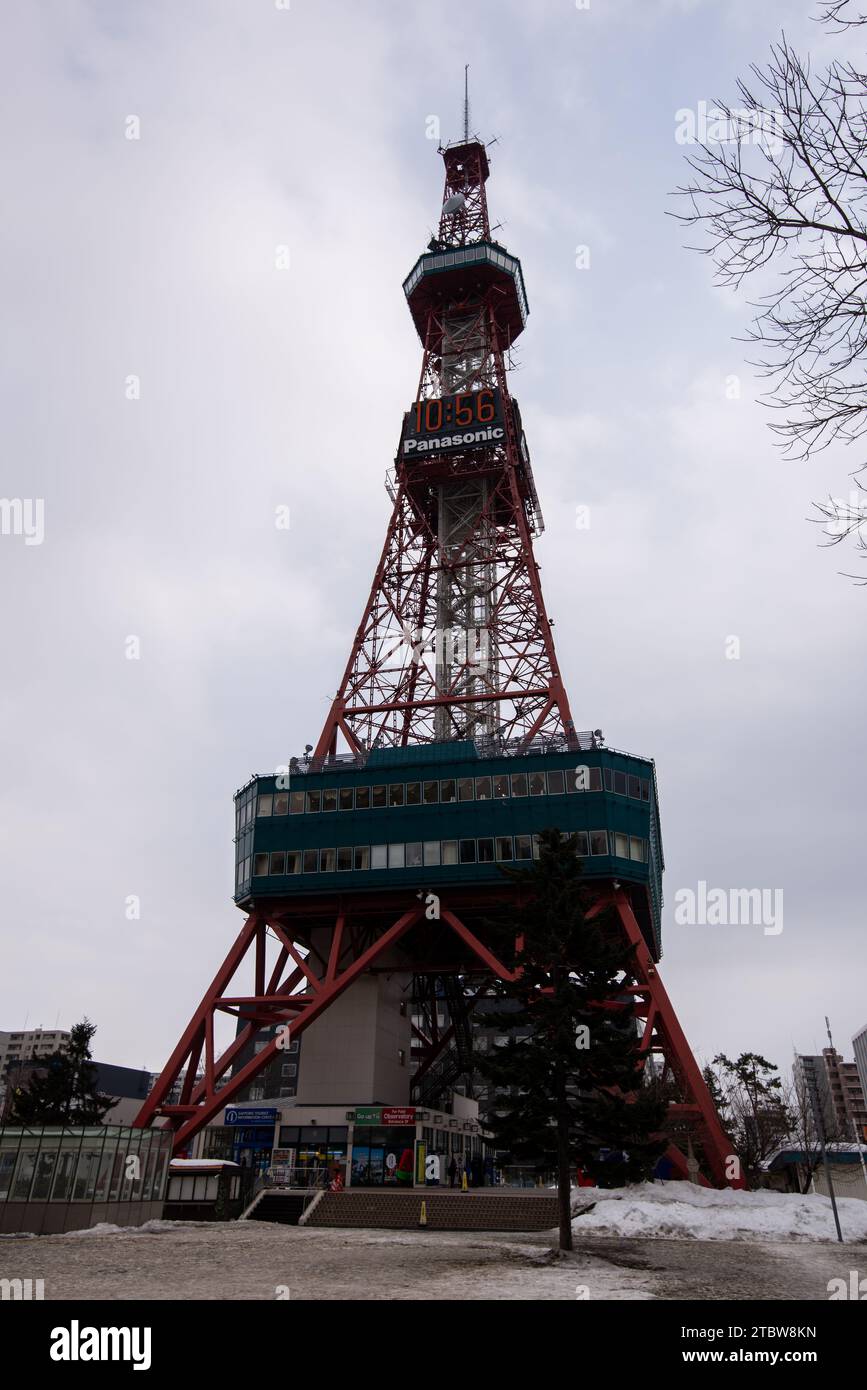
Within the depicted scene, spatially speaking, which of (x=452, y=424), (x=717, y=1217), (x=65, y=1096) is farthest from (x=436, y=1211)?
(x=452, y=424)

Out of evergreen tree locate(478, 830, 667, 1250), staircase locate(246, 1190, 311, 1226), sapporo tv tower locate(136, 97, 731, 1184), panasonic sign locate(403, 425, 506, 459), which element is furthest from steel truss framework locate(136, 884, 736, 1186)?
panasonic sign locate(403, 425, 506, 459)

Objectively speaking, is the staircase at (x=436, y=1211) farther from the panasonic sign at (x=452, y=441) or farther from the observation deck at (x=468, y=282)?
the observation deck at (x=468, y=282)

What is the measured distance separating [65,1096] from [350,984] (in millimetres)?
21473

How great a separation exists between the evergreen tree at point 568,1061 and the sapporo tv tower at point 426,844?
64.7ft

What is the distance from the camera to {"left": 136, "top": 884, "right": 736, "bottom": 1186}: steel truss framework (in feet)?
162

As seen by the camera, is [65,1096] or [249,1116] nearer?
[249,1116]

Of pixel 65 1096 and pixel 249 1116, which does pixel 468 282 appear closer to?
pixel 249 1116

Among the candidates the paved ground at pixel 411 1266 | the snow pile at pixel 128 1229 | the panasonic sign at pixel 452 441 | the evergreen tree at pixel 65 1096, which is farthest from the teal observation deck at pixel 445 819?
the panasonic sign at pixel 452 441

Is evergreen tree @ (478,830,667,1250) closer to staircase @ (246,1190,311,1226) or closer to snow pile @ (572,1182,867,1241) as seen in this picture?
snow pile @ (572,1182,867,1241)

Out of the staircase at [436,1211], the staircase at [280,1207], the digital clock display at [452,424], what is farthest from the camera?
the digital clock display at [452,424]

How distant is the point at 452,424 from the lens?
78.0 metres

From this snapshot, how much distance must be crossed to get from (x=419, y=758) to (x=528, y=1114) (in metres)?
35.0

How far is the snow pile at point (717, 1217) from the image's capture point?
33875 mm
